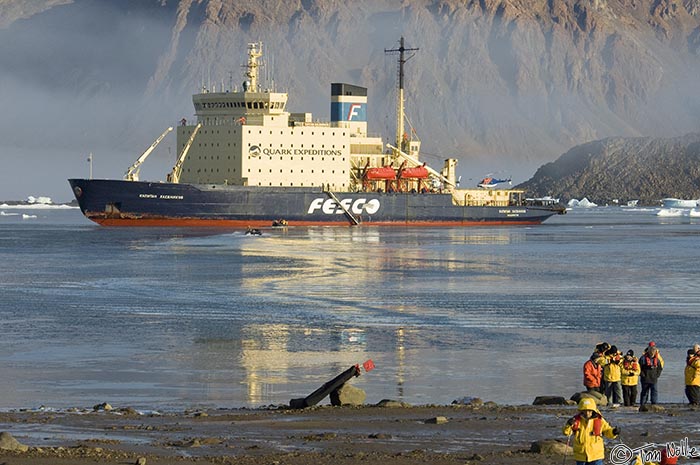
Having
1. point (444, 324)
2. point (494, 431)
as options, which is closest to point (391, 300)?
point (444, 324)

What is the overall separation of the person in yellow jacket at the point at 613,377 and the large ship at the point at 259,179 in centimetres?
7083

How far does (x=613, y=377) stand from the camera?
19.6 metres

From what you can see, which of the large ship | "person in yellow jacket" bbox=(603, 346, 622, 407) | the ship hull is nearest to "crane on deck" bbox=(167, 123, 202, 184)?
the large ship

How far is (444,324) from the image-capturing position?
31.5 meters

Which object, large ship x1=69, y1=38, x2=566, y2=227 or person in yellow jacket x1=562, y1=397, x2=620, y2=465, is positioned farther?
large ship x1=69, y1=38, x2=566, y2=227

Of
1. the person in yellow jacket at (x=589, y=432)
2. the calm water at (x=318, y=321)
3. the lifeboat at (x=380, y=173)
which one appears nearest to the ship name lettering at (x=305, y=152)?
the lifeboat at (x=380, y=173)

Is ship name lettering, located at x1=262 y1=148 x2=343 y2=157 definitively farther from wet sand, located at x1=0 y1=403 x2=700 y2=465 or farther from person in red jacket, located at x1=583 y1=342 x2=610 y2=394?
wet sand, located at x1=0 y1=403 x2=700 y2=465

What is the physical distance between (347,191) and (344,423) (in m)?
79.0

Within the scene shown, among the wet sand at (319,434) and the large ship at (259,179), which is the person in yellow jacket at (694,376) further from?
the large ship at (259,179)

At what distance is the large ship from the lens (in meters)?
89.8

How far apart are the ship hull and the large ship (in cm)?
7

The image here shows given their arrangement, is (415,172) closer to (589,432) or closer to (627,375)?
(627,375)

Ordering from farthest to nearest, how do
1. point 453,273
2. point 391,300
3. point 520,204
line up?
point 520,204, point 453,273, point 391,300

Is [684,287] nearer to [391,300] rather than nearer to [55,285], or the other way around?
[391,300]
